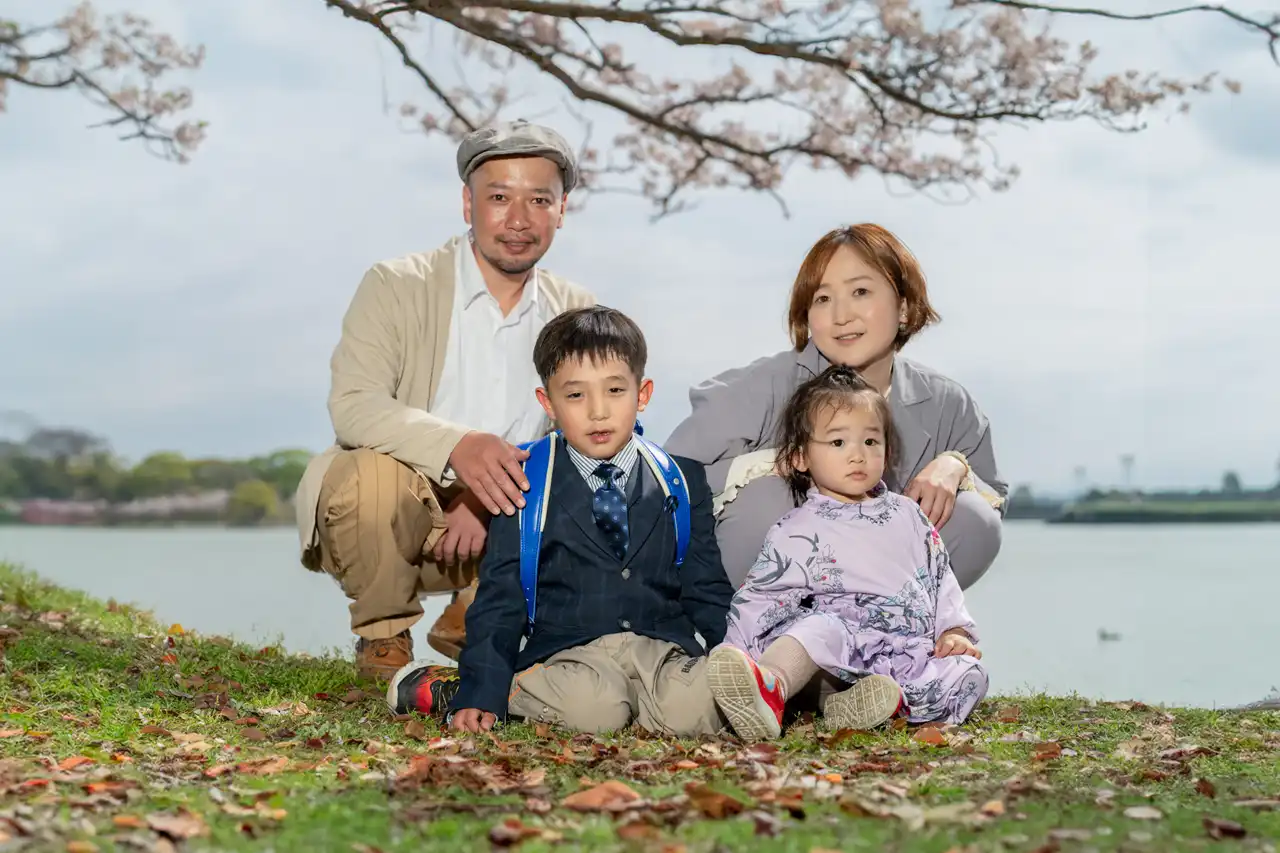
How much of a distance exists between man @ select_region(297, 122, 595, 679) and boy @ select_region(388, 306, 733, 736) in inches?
28.2

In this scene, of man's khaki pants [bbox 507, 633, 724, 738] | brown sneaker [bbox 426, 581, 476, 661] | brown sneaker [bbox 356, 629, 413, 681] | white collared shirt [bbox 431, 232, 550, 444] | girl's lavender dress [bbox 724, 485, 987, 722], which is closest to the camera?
man's khaki pants [bbox 507, 633, 724, 738]

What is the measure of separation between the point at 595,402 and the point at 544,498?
39 cm

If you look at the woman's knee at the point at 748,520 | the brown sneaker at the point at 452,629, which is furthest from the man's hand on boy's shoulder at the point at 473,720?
the brown sneaker at the point at 452,629

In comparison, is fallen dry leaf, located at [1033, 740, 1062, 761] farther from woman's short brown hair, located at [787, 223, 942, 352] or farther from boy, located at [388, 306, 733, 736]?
woman's short brown hair, located at [787, 223, 942, 352]

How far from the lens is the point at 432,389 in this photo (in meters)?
5.25

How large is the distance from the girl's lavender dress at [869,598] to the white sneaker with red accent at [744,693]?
0.33 meters

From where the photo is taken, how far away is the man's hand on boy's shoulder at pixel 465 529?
490cm

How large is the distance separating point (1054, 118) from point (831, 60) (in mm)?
1630

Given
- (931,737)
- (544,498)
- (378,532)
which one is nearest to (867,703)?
(931,737)

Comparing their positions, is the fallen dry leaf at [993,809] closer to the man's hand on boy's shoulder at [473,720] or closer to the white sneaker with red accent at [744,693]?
the white sneaker with red accent at [744,693]

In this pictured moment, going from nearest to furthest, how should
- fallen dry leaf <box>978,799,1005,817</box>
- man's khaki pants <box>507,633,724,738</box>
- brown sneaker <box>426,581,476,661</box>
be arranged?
fallen dry leaf <box>978,799,1005,817</box> < man's khaki pants <box>507,633,724,738</box> < brown sneaker <box>426,581,476,661</box>

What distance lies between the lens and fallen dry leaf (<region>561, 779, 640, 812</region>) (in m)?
2.83

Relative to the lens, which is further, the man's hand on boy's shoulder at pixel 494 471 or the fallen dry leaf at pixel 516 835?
the man's hand on boy's shoulder at pixel 494 471

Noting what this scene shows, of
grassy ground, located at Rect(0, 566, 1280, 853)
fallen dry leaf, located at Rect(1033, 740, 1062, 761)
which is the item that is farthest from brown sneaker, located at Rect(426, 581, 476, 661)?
fallen dry leaf, located at Rect(1033, 740, 1062, 761)
